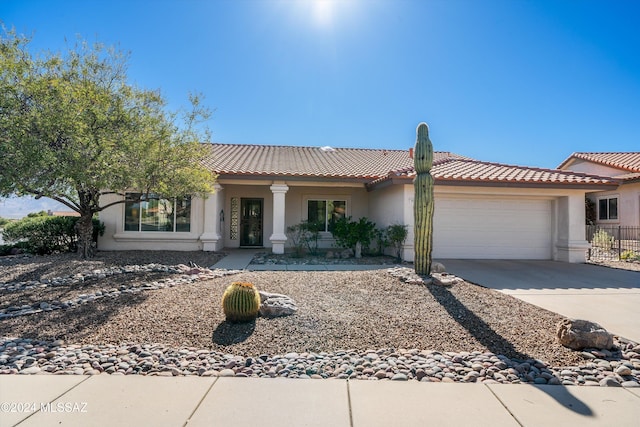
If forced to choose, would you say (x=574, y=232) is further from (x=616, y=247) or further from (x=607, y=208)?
(x=607, y=208)

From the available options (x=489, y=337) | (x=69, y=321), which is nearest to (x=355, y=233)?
(x=489, y=337)

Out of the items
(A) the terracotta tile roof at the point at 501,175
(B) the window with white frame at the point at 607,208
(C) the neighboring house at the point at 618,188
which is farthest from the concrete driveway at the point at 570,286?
(B) the window with white frame at the point at 607,208

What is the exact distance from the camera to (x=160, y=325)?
5.07m

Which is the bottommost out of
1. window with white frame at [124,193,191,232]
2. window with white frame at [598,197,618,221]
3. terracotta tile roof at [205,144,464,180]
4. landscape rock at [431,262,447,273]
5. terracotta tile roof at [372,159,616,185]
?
landscape rock at [431,262,447,273]

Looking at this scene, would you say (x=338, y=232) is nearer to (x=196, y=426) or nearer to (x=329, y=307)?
(x=329, y=307)

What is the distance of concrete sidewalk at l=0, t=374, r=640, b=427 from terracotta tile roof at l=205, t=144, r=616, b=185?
843 centimetres

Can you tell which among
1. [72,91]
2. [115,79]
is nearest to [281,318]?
[72,91]

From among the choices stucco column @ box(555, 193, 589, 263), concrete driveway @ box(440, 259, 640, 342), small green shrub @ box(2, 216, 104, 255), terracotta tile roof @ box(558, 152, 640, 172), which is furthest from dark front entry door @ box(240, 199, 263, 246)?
terracotta tile roof @ box(558, 152, 640, 172)

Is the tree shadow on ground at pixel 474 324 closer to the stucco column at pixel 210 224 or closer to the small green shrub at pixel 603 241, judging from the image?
the stucco column at pixel 210 224

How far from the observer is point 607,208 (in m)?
19.5

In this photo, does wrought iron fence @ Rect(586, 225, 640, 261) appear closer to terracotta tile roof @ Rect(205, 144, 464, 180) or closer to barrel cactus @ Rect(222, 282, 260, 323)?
terracotta tile roof @ Rect(205, 144, 464, 180)

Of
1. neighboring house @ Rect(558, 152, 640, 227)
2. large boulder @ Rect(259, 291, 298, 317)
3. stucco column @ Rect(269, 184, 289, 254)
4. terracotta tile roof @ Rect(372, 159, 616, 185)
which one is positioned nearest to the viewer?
large boulder @ Rect(259, 291, 298, 317)

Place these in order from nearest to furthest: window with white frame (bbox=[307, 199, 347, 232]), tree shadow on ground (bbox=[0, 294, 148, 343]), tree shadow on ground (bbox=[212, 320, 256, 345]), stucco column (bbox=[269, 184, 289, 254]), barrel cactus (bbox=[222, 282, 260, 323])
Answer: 1. tree shadow on ground (bbox=[212, 320, 256, 345])
2. tree shadow on ground (bbox=[0, 294, 148, 343])
3. barrel cactus (bbox=[222, 282, 260, 323])
4. stucco column (bbox=[269, 184, 289, 254])
5. window with white frame (bbox=[307, 199, 347, 232])

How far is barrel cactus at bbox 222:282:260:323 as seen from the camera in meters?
5.05
